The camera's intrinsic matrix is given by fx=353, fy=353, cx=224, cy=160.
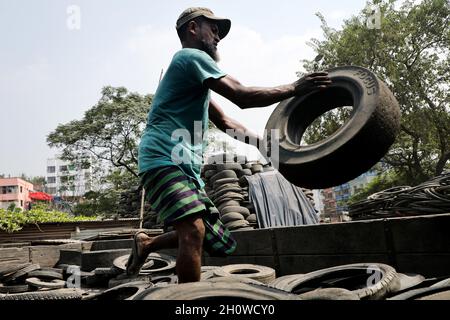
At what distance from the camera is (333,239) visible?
334 centimetres

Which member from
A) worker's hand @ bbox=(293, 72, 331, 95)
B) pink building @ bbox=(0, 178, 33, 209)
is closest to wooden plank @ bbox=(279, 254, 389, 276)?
worker's hand @ bbox=(293, 72, 331, 95)

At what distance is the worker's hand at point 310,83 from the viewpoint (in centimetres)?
220

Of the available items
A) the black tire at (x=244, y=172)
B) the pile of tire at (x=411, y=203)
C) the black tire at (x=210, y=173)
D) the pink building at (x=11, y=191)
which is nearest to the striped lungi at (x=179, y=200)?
the pile of tire at (x=411, y=203)

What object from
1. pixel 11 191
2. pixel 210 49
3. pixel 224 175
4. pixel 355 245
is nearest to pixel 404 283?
pixel 355 245

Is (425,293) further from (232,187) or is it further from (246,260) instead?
(232,187)

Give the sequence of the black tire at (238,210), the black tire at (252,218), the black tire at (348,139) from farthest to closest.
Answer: the black tire at (252,218) < the black tire at (238,210) < the black tire at (348,139)

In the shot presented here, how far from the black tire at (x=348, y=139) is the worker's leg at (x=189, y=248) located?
1020 millimetres

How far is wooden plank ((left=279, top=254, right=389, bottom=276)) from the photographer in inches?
120

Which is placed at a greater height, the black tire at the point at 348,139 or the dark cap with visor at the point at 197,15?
the dark cap with visor at the point at 197,15

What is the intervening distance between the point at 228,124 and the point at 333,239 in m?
1.57

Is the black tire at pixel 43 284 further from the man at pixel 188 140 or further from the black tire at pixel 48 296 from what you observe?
the man at pixel 188 140

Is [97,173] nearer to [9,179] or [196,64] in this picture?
[196,64]

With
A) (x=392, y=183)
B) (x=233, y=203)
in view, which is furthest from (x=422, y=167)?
(x=233, y=203)
